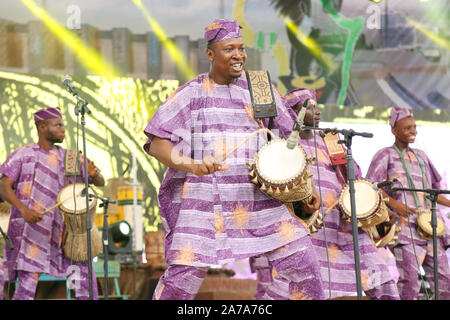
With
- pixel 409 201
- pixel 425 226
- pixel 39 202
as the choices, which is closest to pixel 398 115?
pixel 409 201

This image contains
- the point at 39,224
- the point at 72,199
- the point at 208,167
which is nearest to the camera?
the point at 208,167

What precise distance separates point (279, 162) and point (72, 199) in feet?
9.55

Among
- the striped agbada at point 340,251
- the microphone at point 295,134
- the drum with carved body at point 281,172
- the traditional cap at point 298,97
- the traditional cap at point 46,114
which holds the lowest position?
the striped agbada at point 340,251

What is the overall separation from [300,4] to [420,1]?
1379mm

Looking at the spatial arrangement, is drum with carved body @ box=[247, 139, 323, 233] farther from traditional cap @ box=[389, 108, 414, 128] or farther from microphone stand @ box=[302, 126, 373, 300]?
traditional cap @ box=[389, 108, 414, 128]

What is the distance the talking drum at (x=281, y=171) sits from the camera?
14.2 feet

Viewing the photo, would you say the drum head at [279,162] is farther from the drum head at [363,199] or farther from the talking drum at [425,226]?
the talking drum at [425,226]

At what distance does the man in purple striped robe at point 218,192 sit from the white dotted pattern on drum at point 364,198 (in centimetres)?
138

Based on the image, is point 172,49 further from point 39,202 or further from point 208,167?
point 208,167

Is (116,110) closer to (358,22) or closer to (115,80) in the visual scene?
(115,80)

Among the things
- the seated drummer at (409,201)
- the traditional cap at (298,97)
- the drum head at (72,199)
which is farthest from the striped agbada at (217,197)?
the seated drummer at (409,201)

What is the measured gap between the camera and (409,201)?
7.40 metres
